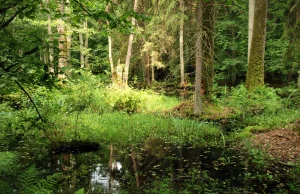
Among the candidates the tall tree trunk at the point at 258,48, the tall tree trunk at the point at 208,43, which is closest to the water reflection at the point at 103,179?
the tall tree trunk at the point at 208,43

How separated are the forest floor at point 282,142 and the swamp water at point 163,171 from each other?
646 millimetres

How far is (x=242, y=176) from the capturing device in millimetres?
5496

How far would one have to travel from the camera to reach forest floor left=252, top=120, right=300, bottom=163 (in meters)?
6.43

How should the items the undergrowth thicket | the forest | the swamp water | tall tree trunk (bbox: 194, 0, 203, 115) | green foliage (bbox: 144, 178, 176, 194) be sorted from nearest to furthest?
1. the forest
2. green foliage (bbox: 144, 178, 176, 194)
3. the swamp water
4. the undergrowth thicket
5. tall tree trunk (bbox: 194, 0, 203, 115)

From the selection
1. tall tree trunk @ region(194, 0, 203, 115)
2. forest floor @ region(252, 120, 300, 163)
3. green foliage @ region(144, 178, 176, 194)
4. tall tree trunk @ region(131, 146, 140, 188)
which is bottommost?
tall tree trunk @ region(131, 146, 140, 188)

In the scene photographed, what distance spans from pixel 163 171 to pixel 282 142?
3.52 m

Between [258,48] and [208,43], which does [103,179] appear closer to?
[208,43]

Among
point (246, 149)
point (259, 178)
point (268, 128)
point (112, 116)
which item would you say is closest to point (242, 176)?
point (259, 178)

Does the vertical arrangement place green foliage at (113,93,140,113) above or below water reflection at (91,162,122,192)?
above

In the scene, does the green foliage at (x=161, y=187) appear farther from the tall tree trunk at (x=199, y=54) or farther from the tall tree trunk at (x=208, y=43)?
the tall tree trunk at (x=208, y=43)

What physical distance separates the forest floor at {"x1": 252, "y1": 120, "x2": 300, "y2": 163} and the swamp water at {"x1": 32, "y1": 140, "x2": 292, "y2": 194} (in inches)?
25.4

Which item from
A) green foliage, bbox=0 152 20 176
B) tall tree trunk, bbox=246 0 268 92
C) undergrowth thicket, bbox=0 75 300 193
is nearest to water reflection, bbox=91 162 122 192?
undergrowth thicket, bbox=0 75 300 193

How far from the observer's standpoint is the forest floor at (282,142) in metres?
6.43

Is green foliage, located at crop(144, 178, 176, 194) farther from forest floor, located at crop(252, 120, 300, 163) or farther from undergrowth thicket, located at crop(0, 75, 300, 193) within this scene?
forest floor, located at crop(252, 120, 300, 163)
